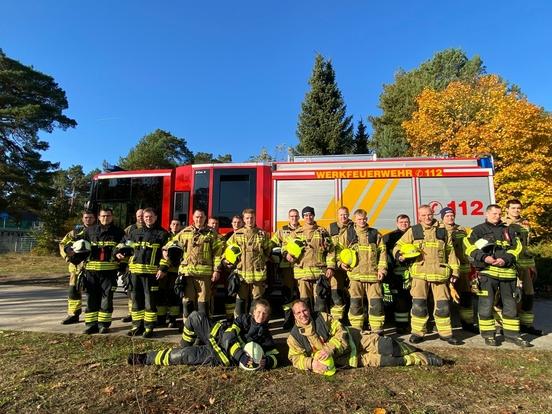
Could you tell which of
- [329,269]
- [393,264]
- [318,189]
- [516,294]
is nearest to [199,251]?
[329,269]

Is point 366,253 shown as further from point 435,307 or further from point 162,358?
point 162,358

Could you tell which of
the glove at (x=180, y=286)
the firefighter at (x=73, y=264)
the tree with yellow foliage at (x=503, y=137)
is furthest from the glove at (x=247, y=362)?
the tree with yellow foliage at (x=503, y=137)

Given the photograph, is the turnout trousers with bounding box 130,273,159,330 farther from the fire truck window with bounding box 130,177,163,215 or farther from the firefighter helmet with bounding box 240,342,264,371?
the fire truck window with bounding box 130,177,163,215

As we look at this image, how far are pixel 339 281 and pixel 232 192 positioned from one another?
2.47 m

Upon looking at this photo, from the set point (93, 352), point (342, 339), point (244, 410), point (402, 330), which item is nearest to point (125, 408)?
point (244, 410)

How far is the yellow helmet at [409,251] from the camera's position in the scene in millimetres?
4879

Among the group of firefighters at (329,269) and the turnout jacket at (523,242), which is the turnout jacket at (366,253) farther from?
the turnout jacket at (523,242)

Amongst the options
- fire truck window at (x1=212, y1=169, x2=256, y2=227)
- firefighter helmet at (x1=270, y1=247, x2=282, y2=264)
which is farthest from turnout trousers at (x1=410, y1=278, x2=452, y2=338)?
fire truck window at (x1=212, y1=169, x2=256, y2=227)

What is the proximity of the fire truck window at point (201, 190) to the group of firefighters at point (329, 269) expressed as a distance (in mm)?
1202

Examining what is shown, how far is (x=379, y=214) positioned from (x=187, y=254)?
3229 millimetres

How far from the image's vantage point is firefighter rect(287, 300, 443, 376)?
390 cm

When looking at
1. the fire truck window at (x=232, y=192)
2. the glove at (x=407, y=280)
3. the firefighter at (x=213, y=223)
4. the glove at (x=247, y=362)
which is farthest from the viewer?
the fire truck window at (x=232, y=192)

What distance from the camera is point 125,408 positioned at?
3.08 meters

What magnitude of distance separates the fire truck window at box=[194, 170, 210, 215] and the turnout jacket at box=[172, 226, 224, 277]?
153 cm
